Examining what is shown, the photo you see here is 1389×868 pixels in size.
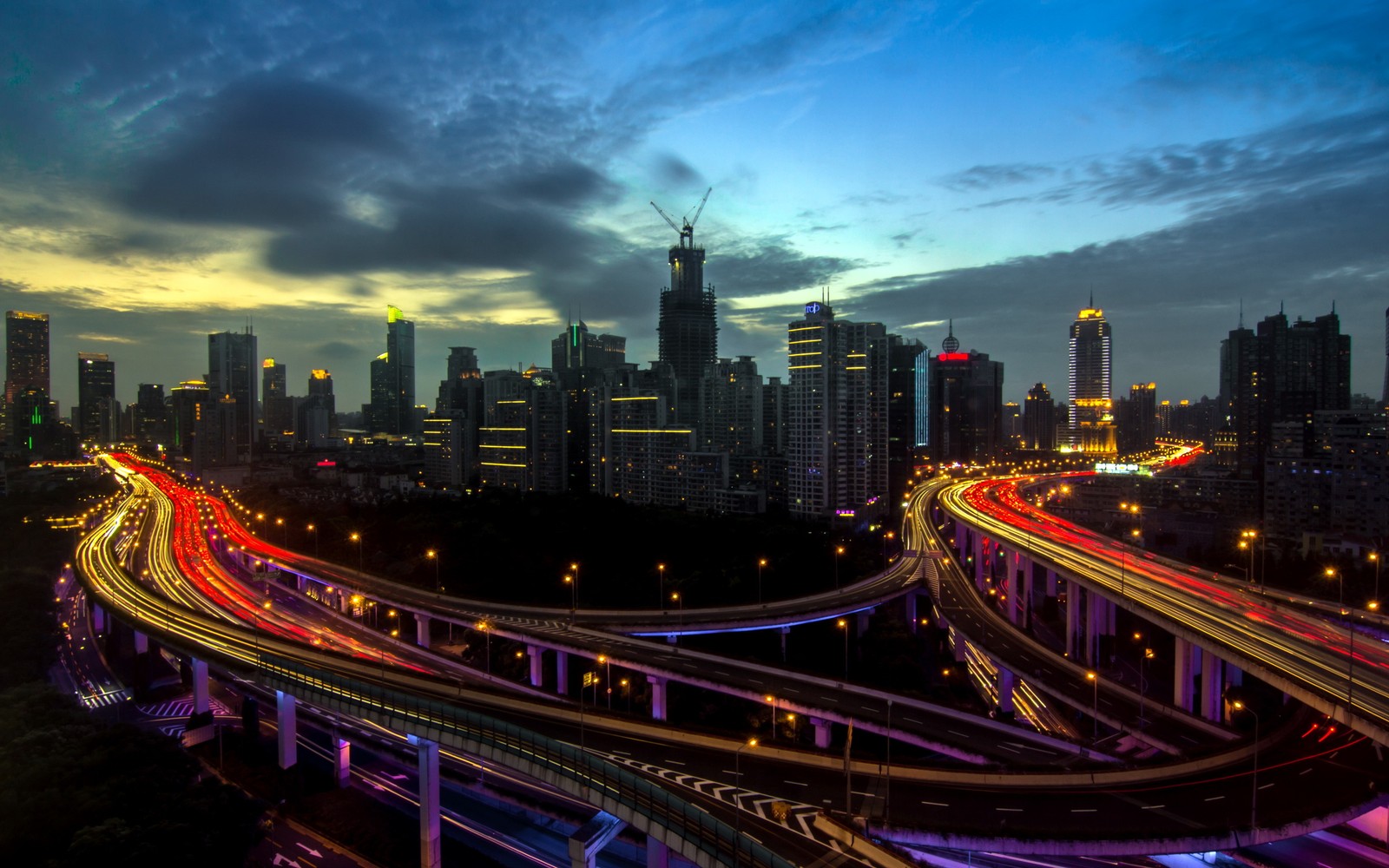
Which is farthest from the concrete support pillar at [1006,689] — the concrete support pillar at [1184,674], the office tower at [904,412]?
the office tower at [904,412]

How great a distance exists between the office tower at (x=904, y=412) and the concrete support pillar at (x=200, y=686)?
293 feet

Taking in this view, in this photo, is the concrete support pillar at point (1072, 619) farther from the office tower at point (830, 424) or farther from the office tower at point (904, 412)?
the office tower at point (904, 412)

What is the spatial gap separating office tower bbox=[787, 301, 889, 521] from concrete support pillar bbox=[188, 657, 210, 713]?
68870 millimetres

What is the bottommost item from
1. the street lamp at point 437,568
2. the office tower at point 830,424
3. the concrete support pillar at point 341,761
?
the concrete support pillar at point 341,761

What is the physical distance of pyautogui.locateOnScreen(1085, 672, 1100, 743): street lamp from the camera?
30.9 metres

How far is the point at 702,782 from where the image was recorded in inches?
927

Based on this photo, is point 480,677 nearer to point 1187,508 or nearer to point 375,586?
point 375,586

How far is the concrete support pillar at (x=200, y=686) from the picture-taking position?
35.0 m

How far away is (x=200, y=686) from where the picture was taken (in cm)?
3525

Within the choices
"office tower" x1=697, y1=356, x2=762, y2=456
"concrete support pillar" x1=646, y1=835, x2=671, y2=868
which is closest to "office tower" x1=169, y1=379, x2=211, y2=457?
"office tower" x1=697, y1=356, x2=762, y2=456

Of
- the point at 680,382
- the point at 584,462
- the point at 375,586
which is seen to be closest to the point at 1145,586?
the point at 375,586

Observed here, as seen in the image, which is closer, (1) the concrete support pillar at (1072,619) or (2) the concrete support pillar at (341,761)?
(2) the concrete support pillar at (341,761)

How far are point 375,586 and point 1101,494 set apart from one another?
96.4 meters

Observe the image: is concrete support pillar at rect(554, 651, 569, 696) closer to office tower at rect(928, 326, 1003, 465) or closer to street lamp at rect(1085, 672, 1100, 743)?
street lamp at rect(1085, 672, 1100, 743)
